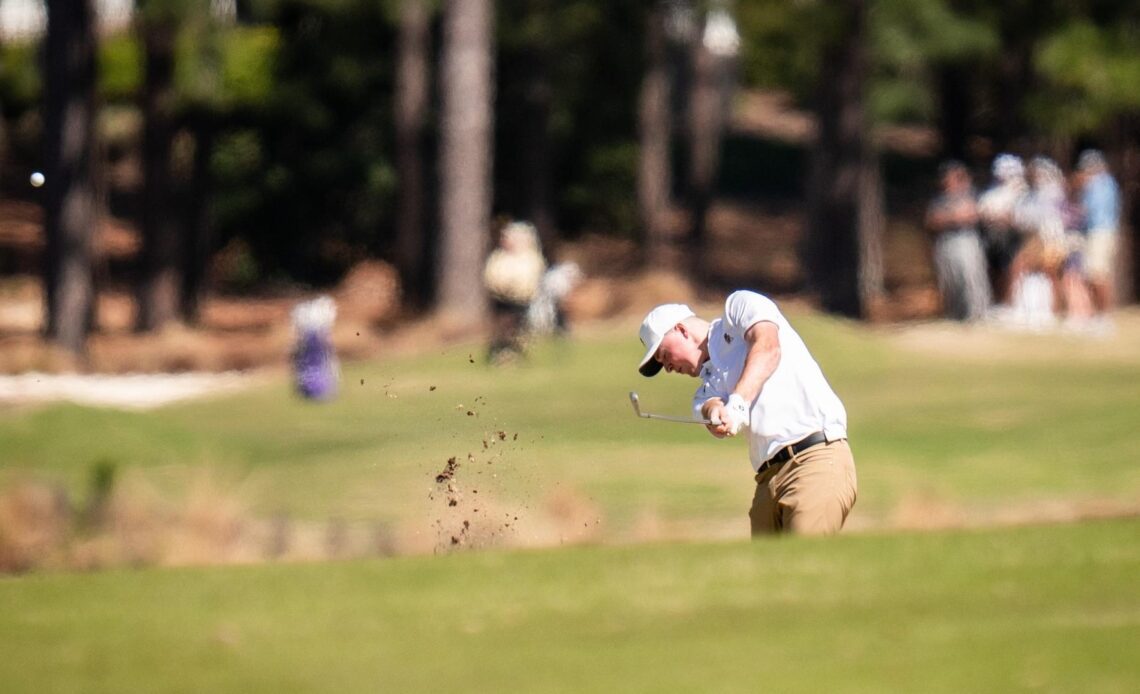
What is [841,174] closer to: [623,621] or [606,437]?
[606,437]

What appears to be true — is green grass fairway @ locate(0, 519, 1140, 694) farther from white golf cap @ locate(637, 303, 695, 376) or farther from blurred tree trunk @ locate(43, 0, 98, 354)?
blurred tree trunk @ locate(43, 0, 98, 354)

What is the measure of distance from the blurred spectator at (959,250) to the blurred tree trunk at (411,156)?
1294 centimetres

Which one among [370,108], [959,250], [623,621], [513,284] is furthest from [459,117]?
[623,621]

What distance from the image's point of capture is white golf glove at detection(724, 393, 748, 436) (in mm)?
7770

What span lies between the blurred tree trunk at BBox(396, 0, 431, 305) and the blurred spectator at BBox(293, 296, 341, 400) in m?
14.8

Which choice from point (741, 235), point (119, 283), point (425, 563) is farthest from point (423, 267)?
point (425, 563)

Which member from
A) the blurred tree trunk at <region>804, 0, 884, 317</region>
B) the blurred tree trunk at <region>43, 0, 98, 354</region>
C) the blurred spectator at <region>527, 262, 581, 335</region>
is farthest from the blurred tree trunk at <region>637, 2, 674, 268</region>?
the blurred spectator at <region>527, 262, 581, 335</region>

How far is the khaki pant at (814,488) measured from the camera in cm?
851

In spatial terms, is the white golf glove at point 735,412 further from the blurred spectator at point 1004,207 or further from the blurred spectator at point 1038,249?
the blurred spectator at point 1004,207

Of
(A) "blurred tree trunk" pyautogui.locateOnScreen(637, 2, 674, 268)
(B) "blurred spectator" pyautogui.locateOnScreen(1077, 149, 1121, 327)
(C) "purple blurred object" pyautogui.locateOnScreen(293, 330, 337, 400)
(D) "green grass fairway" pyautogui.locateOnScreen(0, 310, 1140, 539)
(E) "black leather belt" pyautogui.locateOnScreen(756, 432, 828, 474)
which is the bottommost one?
(D) "green grass fairway" pyautogui.locateOnScreen(0, 310, 1140, 539)

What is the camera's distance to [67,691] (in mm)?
7031

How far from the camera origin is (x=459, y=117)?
92.7 feet

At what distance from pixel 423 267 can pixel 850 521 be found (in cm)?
2429

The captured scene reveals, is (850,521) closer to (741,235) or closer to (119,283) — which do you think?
(119,283)
